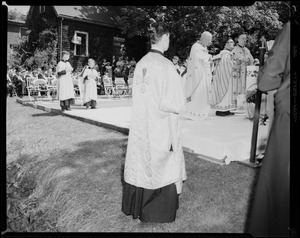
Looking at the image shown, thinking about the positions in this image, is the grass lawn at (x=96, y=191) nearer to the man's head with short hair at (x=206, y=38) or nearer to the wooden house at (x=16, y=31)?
the man's head with short hair at (x=206, y=38)

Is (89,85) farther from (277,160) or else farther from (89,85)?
(277,160)

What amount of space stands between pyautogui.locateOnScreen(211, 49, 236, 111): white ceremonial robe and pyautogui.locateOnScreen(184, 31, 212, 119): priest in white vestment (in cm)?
70

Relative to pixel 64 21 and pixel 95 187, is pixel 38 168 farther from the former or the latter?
pixel 64 21

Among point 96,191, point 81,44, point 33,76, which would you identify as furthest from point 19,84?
point 96,191

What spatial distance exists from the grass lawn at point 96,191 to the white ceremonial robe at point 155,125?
20.2 inches

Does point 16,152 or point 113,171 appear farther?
point 16,152

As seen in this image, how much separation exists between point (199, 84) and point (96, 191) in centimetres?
393

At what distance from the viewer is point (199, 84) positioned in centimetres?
730

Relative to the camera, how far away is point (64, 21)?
1978 cm

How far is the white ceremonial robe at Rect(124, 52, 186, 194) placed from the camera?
10.2 ft

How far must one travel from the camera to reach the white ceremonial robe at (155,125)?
311 centimetres

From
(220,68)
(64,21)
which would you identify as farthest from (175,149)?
(64,21)

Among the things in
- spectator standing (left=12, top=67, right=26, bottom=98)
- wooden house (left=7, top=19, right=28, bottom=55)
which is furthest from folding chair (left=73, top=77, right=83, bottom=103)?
wooden house (left=7, top=19, right=28, bottom=55)
